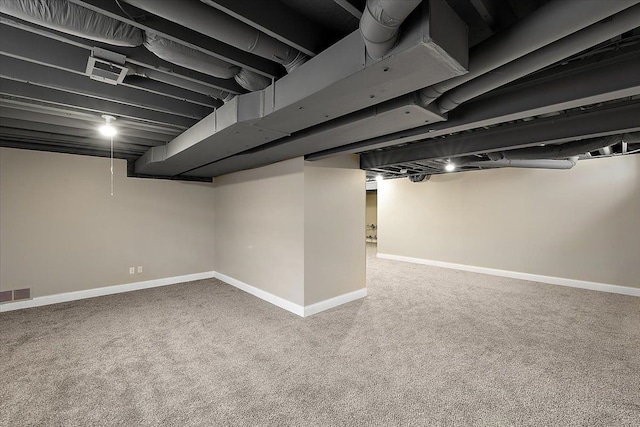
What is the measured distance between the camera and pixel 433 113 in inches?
75.5

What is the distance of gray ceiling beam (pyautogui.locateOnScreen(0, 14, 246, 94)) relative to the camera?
145 cm

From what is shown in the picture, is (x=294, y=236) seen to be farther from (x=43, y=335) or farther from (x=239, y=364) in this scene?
(x=43, y=335)

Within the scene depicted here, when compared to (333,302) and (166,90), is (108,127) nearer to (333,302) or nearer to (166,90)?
(166,90)

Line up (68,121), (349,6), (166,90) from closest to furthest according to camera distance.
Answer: (349,6) → (166,90) → (68,121)

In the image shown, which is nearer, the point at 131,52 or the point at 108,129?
the point at 131,52

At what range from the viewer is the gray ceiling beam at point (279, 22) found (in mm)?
1229

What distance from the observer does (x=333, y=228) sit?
12.8ft

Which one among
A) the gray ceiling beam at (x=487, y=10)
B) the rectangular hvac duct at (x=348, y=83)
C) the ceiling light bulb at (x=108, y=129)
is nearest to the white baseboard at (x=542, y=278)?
the rectangular hvac duct at (x=348, y=83)

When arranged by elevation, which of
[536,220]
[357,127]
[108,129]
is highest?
[108,129]

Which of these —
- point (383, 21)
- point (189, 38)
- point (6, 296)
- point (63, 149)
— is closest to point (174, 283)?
point (6, 296)

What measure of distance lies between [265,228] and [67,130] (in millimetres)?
2547

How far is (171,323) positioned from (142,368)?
38.5 inches

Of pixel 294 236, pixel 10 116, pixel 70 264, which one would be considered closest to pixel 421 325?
pixel 294 236

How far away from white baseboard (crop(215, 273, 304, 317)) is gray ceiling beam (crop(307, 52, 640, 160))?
8.80 feet
